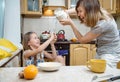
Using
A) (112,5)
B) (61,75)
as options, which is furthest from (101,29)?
(112,5)

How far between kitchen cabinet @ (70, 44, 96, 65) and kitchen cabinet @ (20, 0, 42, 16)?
0.96m

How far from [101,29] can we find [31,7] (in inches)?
98.1

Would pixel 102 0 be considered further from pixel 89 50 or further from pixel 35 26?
Result: pixel 35 26

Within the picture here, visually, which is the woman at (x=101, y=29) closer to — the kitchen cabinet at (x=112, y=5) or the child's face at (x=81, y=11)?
the child's face at (x=81, y=11)

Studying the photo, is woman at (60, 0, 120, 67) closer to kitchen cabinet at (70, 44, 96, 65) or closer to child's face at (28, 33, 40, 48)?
child's face at (28, 33, 40, 48)

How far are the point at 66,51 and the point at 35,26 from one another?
93cm

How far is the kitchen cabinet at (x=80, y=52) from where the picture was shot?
3.59 meters

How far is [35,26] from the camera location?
4.02 metres

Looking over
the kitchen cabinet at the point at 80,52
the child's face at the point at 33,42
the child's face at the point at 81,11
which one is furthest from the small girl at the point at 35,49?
the kitchen cabinet at the point at 80,52

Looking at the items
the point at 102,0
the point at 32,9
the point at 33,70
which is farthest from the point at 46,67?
the point at 102,0

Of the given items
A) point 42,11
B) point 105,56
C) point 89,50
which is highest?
point 42,11

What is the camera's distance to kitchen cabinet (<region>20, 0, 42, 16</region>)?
12.1 feet

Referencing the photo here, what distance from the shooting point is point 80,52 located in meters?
3.65

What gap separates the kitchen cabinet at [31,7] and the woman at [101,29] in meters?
2.24
